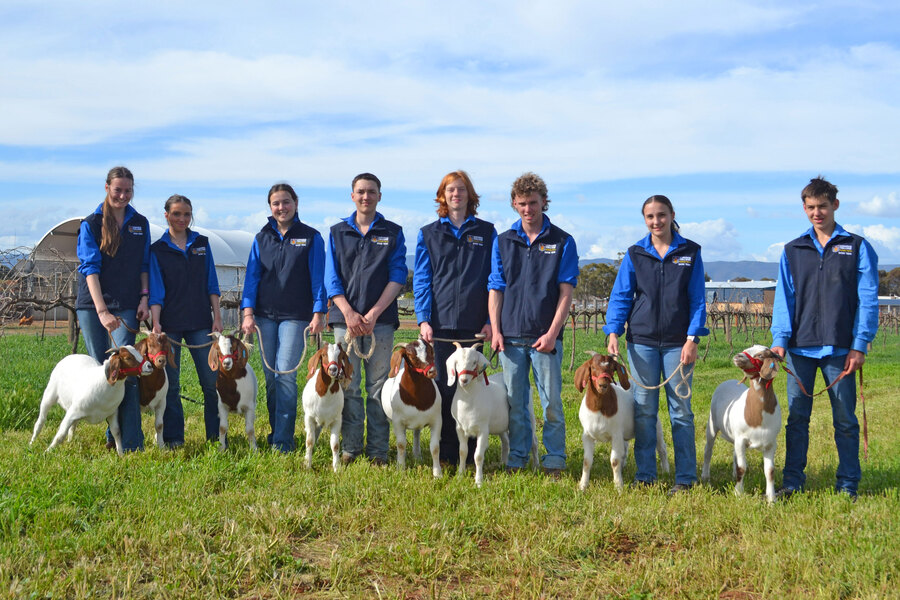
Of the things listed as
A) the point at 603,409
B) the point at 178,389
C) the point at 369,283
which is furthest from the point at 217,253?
the point at 603,409

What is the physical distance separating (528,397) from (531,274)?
1.26m

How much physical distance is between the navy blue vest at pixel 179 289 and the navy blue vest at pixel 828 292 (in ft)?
19.6

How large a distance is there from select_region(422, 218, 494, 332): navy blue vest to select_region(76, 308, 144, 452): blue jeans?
3237 mm

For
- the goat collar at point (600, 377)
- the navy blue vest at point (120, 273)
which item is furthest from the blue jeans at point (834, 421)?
the navy blue vest at point (120, 273)

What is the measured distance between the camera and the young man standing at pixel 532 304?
683 centimetres

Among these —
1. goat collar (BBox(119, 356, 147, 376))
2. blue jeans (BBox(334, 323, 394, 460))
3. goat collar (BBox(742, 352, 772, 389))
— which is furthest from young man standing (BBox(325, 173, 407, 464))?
goat collar (BBox(742, 352, 772, 389))

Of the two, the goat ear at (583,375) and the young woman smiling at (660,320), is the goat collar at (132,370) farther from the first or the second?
the young woman smiling at (660,320)

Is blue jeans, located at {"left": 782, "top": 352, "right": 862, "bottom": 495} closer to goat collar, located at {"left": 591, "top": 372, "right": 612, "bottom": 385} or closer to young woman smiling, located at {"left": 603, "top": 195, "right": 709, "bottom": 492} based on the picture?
young woman smiling, located at {"left": 603, "top": 195, "right": 709, "bottom": 492}

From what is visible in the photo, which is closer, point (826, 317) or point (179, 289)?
point (826, 317)

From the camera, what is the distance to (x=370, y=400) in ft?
24.6

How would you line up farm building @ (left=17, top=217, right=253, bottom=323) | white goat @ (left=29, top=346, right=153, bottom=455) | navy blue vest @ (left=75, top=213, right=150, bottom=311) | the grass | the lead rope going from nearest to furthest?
Result: the grass
the lead rope
white goat @ (left=29, top=346, right=153, bottom=455)
navy blue vest @ (left=75, top=213, right=150, bottom=311)
farm building @ (left=17, top=217, right=253, bottom=323)

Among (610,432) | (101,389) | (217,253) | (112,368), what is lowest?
(610,432)

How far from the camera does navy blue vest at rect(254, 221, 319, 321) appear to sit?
7.65m

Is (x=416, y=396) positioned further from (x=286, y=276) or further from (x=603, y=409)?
(x=286, y=276)
